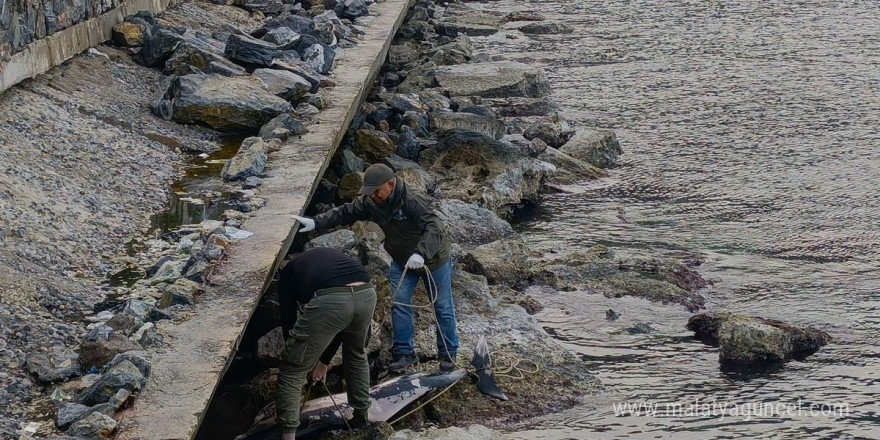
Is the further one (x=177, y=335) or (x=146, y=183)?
(x=146, y=183)

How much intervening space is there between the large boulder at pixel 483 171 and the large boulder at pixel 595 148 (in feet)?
3.79

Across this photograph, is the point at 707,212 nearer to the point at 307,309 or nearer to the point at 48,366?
the point at 307,309

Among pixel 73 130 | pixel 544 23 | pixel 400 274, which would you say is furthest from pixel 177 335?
pixel 544 23

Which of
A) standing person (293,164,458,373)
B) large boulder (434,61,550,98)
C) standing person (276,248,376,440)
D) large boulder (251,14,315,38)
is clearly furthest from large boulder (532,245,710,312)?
large boulder (434,61,550,98)

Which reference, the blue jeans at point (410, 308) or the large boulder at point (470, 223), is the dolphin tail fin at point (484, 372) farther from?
the large boulder at point (470, 223)

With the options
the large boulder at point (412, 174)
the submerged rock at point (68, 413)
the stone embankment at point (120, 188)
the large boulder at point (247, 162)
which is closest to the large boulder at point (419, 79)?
the stone embankment at point (120, 188)

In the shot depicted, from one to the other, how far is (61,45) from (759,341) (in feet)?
28.0

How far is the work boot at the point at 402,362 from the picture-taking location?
8766 millimetres

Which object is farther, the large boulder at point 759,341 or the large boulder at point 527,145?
the large boulder at point 527,145

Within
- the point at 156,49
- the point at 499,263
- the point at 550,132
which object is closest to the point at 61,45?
the point at 156,49

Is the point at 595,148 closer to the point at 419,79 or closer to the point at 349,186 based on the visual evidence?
the point at 419,79

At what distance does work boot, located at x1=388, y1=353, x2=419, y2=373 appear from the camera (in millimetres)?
8766

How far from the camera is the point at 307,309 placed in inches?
291

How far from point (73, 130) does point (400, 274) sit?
185 inches
